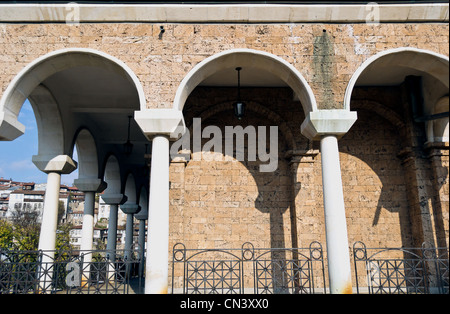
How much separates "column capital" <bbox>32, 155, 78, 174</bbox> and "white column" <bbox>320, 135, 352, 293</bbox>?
7.05 m

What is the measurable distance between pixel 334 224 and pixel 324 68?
309cm

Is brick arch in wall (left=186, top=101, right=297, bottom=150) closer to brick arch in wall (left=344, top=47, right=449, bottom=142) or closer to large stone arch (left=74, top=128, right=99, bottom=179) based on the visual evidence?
brick arch in wall (left=344, top=47, right=449, bottom=142)

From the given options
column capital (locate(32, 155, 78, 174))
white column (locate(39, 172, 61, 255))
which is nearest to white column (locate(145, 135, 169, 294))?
white column (locate(39, 172, 61, 255))

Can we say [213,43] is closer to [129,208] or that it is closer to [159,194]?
[159,194]

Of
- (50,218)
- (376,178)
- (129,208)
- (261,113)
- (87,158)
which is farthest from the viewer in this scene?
(129,208)

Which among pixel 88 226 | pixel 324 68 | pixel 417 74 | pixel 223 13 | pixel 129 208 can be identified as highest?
pixel 223 13

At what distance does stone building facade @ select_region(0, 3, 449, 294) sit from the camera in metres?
6.93

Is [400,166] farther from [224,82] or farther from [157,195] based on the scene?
→ [157,195]

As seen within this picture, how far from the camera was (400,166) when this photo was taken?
31.9 feet

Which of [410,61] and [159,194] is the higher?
[410,61]

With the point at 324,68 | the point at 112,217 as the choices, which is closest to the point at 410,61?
the point at 324,68

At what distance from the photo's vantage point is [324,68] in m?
6.94
